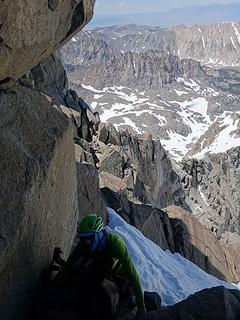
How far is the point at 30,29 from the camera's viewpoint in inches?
404

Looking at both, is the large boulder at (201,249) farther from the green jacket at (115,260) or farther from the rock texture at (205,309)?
the green jacket at (115,260)

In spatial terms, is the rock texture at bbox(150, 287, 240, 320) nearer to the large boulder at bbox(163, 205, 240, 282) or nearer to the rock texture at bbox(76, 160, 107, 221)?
the rock texture at bbox(76, 160, 107, 221)

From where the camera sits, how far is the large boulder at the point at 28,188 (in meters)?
9.01

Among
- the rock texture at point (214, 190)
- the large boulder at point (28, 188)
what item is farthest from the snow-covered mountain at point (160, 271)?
the rock texture at point (214, 190)

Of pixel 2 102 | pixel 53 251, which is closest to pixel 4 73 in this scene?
pixel 2 102

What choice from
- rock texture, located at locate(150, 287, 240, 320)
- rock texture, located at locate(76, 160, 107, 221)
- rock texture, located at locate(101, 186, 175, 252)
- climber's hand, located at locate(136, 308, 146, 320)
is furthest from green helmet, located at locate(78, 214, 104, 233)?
rock texture, located at locate(101, 186, 175, 252)

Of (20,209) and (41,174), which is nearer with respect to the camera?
(20,209)

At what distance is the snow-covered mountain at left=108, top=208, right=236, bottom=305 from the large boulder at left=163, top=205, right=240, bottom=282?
18.5 ft

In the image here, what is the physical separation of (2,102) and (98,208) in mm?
13342


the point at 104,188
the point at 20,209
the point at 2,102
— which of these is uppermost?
the point at 2,102

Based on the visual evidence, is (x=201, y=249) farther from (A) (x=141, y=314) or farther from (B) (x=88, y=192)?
(A) (x=141, y=314)

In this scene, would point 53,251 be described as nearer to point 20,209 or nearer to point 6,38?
point 20,209

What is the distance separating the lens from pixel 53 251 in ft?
38.8

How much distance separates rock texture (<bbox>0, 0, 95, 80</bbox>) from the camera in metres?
9.29
